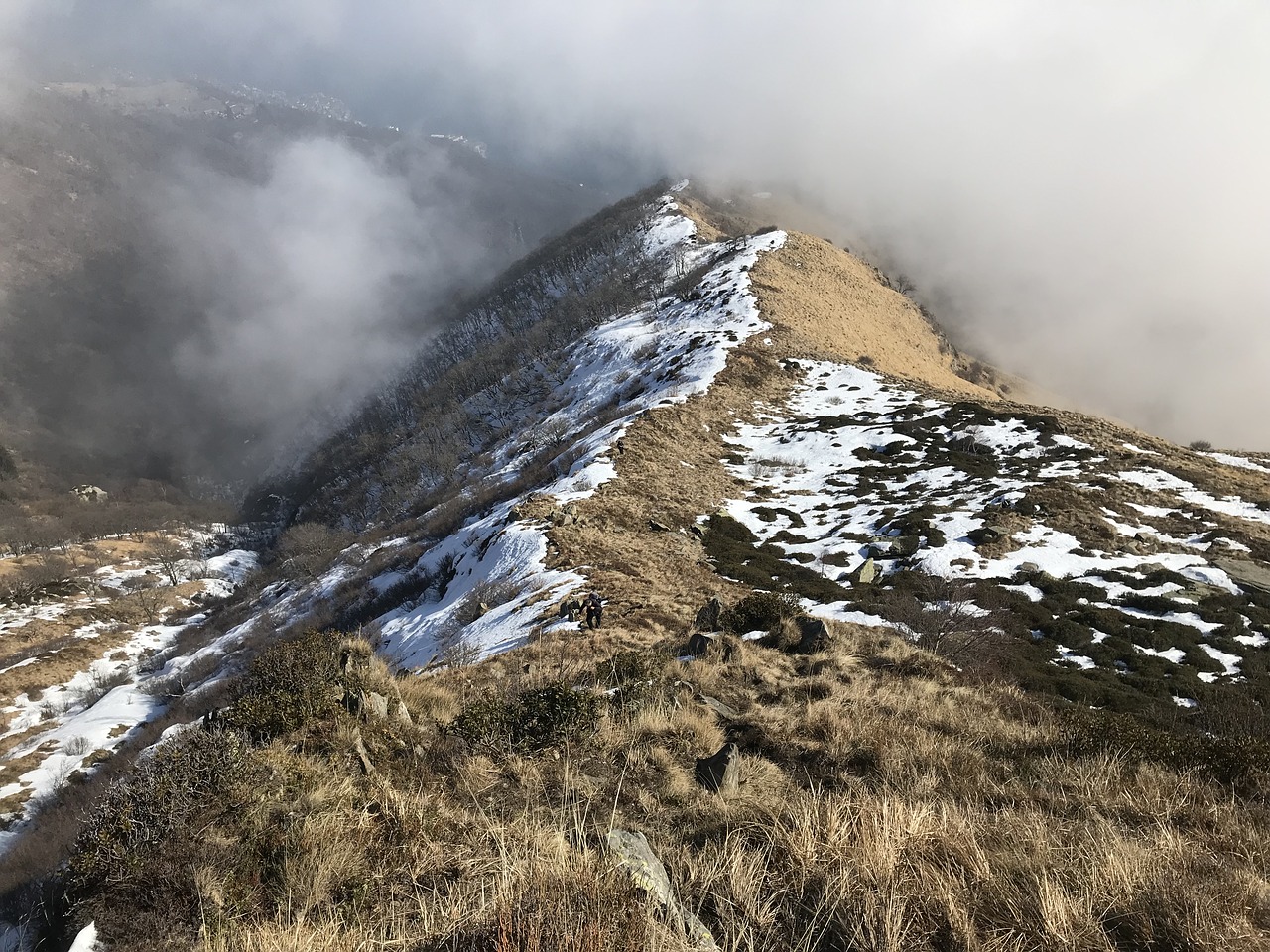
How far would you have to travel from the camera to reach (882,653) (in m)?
12.5

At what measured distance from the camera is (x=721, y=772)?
5633 mm

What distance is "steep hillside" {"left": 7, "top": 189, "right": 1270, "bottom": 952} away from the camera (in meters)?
3.15

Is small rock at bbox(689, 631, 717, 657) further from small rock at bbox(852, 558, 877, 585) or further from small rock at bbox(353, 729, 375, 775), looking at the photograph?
small rock at bbox(852, 558, 877, 585)

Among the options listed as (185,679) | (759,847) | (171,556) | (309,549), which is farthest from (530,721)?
(171,556)

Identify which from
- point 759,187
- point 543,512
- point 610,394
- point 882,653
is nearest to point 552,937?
point 882,653

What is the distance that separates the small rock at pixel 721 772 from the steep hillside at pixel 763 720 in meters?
0.04

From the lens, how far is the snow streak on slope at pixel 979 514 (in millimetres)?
17625

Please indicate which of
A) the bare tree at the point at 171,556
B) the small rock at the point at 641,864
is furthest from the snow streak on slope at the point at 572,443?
the bare tree at the point at 171,556

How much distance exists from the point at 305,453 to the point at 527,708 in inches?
7138

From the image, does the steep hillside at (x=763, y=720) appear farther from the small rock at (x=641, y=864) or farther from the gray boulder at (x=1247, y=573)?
the gray boulder at (x=1247, y=573)

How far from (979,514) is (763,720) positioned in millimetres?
20532

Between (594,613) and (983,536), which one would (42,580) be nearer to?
(594,613)

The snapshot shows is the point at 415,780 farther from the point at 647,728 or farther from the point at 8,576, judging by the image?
the point at 8,576

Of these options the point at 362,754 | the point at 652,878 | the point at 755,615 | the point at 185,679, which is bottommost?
the point at 652,878
